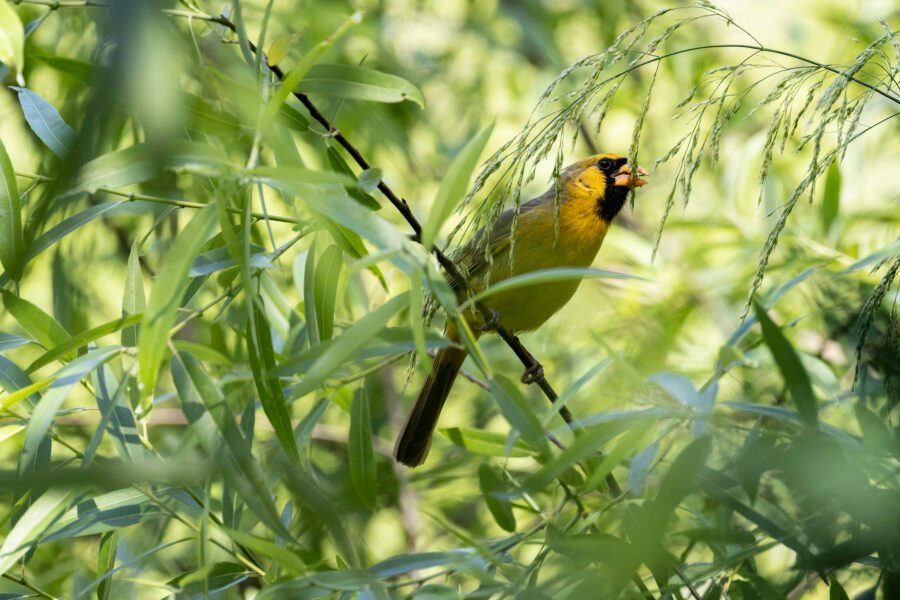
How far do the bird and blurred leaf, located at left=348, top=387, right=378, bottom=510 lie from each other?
1.14 m

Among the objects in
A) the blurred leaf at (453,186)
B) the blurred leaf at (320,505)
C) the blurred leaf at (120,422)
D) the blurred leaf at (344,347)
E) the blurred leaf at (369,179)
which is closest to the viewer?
the blurred leaf at (320,505)

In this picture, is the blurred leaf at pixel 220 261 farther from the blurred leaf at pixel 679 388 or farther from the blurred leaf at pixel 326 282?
the blurred leaf at pixel 679 388

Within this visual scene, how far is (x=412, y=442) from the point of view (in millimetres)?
3148

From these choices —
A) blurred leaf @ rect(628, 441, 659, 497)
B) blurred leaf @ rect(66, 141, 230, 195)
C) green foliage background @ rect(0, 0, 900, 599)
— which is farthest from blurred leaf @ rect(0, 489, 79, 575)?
blurred leaf @ rect(628, 441, 659, 497)

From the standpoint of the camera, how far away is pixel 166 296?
1.39 metres

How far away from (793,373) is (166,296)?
2.94ft

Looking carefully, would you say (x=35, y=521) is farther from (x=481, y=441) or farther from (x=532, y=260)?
(x=532, y=260)

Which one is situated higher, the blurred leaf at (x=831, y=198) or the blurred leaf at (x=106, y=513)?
the blurred leaf at (x=831, y=198)

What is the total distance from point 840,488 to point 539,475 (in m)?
0.42

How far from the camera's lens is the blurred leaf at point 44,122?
72.1 inches

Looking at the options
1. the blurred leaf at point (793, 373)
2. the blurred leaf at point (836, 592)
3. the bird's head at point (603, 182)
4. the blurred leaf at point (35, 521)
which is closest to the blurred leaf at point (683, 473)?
the blurred leaf at point (793, 373)

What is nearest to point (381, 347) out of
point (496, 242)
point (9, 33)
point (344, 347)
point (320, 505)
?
point (344, 347)

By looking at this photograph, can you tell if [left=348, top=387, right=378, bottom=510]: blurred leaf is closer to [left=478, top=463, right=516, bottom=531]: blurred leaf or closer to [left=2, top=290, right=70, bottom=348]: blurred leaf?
[left=478, top=463, right=516, bottom=531]: blurred leaf

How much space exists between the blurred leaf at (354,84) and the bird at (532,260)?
1.08 m
